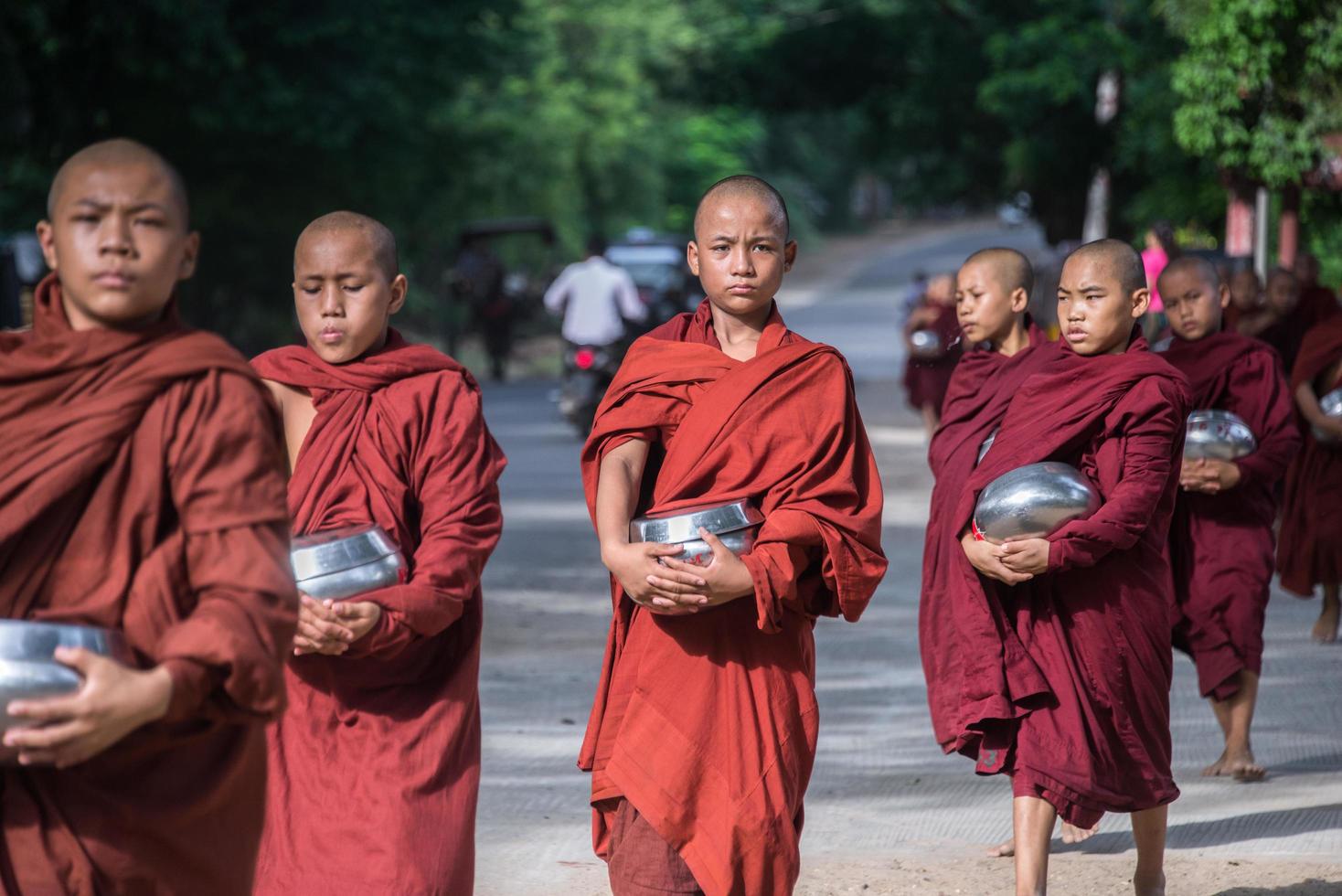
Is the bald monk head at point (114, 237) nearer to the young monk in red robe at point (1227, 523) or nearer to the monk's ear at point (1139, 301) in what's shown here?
the monk's ear at point (1139, 301)

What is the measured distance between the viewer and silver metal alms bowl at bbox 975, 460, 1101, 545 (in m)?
4.87

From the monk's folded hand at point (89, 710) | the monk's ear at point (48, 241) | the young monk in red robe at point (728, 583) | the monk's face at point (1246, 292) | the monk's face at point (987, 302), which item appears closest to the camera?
the monk's folded hand at point (89, 710)

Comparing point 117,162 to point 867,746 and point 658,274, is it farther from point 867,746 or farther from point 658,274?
point 658,274

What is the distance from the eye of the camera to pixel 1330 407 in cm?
870

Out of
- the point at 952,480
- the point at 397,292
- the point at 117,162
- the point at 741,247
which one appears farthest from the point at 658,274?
the point at 117,162

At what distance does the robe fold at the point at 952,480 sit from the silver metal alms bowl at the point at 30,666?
304 centimetres

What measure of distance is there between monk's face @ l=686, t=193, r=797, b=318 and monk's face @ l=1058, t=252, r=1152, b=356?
1.29 metres

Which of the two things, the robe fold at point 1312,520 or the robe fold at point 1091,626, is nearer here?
the robe fold at point 1091,626

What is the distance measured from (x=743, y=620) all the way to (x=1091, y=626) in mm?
1283

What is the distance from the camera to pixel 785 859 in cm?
409

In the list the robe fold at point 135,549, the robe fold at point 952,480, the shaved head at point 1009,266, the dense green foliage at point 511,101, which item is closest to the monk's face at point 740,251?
the robe fold at point 952,480

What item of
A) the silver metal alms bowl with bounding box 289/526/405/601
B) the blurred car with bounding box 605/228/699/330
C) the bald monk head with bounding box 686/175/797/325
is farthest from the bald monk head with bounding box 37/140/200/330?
the blurred car with bounding box 605/228/699/330

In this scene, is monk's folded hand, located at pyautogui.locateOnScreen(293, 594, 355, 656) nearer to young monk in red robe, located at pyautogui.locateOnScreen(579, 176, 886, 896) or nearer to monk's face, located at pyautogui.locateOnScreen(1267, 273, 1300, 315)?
young monk in red robe, located at pyautogui.locateOnScreen(579, 176, 886, 896)

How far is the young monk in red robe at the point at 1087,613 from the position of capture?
194 inches
